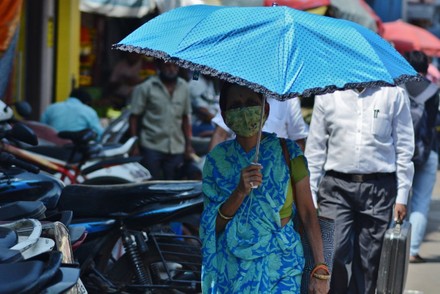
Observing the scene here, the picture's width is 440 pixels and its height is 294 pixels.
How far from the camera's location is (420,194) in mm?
10117

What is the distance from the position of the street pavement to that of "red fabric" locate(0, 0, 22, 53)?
13.7ft

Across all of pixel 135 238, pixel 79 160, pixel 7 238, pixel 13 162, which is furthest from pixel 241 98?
pixel 79 160

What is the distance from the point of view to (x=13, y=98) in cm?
1372

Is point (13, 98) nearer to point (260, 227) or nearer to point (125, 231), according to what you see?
point (125, 231)

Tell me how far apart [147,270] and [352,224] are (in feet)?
4.59

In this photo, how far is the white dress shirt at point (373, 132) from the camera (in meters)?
7.05

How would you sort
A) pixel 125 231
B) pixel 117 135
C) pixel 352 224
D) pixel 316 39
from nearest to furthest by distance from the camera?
pixel 316 39
pixel 125 231
pixel 352 224
pixel 117 135

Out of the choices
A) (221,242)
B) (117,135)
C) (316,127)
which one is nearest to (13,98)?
(117,135)

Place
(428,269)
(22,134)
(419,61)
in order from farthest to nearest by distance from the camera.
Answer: (428,269), (419,61), (22,134)

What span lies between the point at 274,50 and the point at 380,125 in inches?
107

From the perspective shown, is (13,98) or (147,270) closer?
(147,270)

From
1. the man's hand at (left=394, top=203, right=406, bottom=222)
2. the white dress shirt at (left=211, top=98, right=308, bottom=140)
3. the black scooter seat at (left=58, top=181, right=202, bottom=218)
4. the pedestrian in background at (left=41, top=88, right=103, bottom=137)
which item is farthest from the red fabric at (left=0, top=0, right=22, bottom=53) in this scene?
the man's hand at (left=394, top=203, right=406, bottom=222)

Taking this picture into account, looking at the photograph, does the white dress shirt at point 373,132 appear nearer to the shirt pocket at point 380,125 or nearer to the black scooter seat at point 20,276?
the shirt pocket at point 380,125

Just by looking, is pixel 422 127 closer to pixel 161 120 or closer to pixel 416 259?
pixel 416 259
